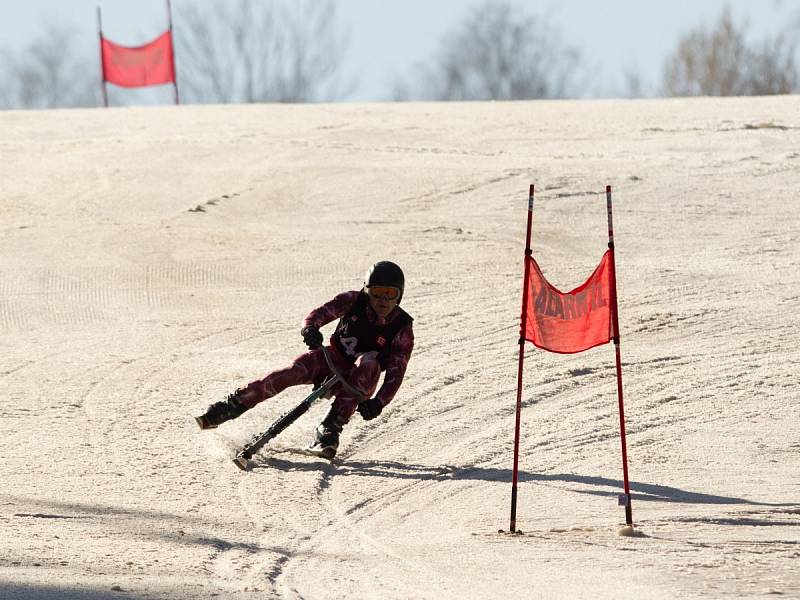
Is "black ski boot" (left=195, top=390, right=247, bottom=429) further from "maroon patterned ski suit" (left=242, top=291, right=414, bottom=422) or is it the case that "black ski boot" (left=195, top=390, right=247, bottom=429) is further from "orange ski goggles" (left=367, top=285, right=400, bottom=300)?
"orange ski goggles" (left=367, top=285, right=400, bottom=300)

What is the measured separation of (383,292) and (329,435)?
113 cm

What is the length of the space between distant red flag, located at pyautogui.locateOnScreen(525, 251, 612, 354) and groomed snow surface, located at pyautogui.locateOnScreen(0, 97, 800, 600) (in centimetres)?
113

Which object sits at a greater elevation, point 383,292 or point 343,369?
point 383,292

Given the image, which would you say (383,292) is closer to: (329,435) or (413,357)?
(329,435)

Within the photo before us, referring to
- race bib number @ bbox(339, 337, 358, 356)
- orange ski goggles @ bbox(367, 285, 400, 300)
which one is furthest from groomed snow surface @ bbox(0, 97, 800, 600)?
orange ski goggles @ bbox(367, 285, 400, 300)

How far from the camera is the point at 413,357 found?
508 inches

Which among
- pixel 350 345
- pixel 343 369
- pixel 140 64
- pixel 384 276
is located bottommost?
pixel 343 369

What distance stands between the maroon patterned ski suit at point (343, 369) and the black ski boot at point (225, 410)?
4 centimetres

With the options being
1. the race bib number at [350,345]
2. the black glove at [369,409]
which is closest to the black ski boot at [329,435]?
the race bib number at [350,345]

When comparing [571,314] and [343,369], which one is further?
[343,369]

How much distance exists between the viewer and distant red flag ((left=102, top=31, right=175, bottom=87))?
30.1m

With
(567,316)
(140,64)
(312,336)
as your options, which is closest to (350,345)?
(312,336)

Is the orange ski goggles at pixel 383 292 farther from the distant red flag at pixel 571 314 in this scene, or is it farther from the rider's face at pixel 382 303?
the distant red flag at pixel 571 314

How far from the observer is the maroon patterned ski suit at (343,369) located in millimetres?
9539
